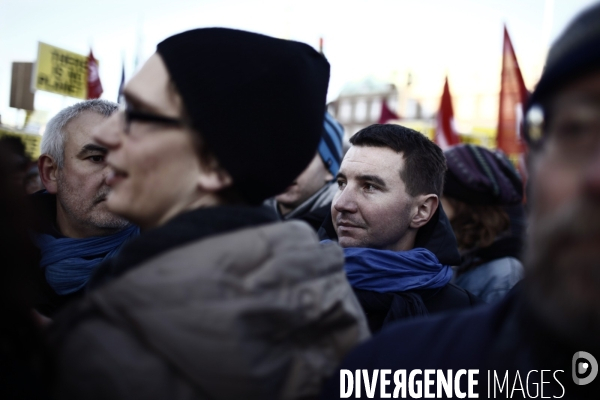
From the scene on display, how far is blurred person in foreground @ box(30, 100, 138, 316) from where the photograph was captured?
2443 millimetres

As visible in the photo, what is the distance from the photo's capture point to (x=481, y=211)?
3844mm

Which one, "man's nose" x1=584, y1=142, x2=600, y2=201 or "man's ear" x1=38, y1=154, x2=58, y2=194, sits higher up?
"man's nose" x1=584, y1=142, x2=600, y2=201

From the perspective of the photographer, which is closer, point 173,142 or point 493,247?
point 173,142

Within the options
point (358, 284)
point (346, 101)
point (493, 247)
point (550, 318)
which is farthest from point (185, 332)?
point (346, 101)

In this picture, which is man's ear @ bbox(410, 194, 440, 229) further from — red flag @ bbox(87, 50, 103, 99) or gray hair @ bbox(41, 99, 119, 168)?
red flag @ bbox(87, 50, 103, 99)

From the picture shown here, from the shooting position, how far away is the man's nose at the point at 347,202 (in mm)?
2748

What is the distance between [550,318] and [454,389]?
326mm

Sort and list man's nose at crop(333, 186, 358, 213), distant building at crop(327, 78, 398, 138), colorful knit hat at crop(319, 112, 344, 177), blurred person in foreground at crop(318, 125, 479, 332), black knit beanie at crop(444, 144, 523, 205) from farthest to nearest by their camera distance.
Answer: distant building at crop(327, 78, 398, 138) → colorful knit hat at crop(319, 112, 344, 177) → black knit beanie at crop(444, 144, 523, 205) → man's nose at crop(333, 186, 358, 213) → blurred person in foreground at crop(318, 125, 479, 332)

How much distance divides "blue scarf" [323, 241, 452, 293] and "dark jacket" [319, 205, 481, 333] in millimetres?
37

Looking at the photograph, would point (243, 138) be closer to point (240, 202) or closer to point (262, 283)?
point (240, 202)

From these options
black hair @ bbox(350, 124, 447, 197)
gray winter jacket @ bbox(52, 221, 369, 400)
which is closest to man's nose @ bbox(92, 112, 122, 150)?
gray winter jacket @ bbox(52, 221, 369, 400)

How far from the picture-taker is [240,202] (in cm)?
142

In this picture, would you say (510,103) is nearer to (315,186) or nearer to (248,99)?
(315,186)

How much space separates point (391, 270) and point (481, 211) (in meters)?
1.57
